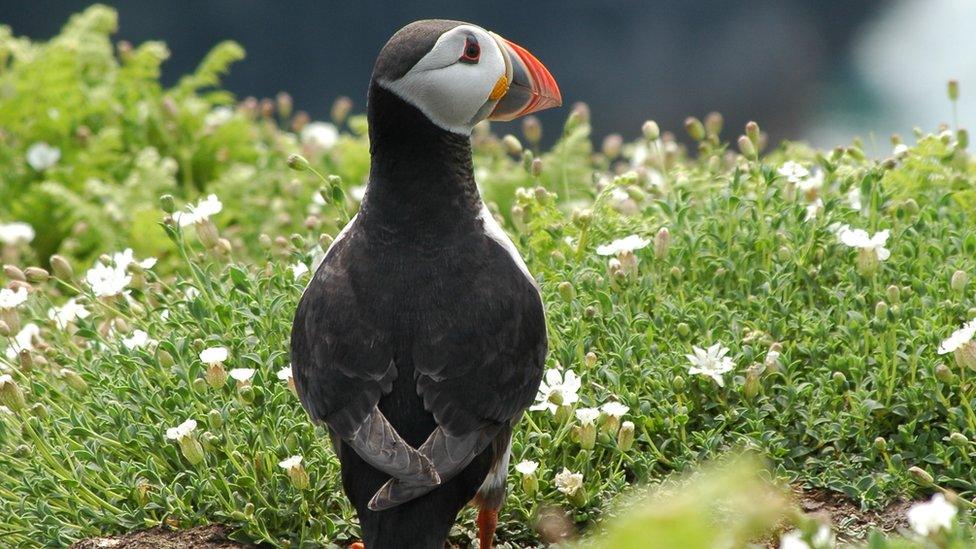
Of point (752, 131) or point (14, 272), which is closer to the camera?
point (14, 272)

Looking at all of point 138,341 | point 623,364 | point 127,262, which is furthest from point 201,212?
point 623,364

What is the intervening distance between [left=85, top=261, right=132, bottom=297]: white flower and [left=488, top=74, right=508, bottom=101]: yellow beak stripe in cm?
171

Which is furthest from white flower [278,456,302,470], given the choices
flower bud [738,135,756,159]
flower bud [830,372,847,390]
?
flower bud [738,135,756,159]

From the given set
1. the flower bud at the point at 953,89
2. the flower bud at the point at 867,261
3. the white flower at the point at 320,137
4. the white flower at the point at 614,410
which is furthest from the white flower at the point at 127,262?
the white flower at the point at 320,137

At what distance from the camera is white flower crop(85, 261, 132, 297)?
4523 millimetres

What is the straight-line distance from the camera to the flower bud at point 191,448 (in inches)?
150

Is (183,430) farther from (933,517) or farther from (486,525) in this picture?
(933,517)

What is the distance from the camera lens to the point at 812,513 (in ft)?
12.8

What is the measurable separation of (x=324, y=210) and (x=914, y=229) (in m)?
3.39

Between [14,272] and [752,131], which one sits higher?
[752,131]

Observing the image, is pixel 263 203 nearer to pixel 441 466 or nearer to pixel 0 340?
pixel 0 340

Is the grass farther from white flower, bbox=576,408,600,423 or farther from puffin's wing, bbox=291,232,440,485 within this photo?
puffin's wing, bbox=291,232,440,485

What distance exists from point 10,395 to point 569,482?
6.14ft

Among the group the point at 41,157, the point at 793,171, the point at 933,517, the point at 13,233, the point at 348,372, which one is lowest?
the point at 41,157
